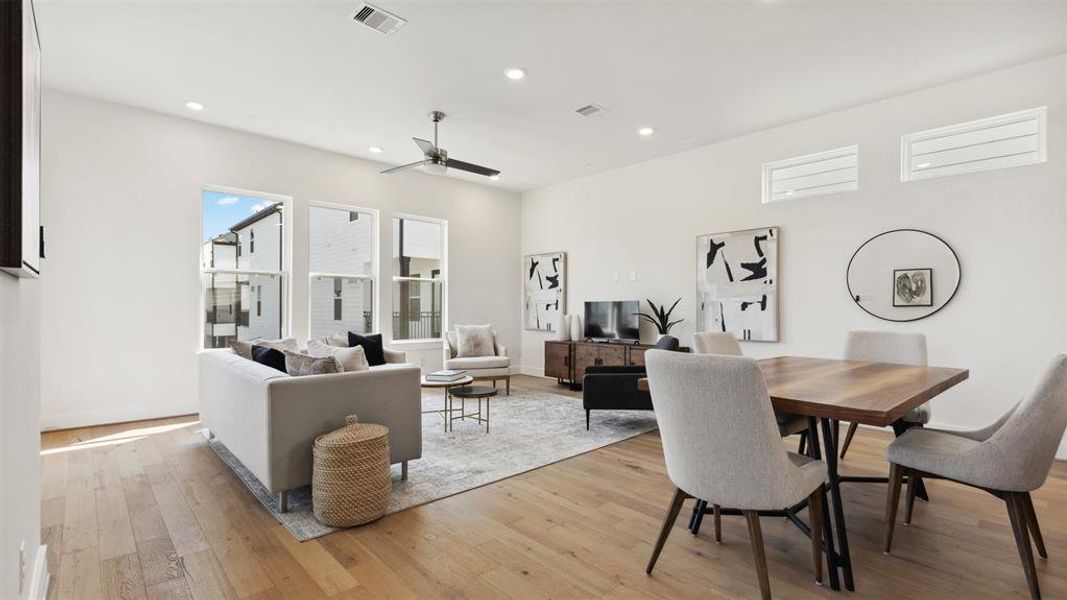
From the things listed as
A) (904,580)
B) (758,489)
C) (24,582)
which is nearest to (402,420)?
(24,582)

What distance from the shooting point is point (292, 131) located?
5270 mm

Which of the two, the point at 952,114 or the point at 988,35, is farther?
the point at 952,114

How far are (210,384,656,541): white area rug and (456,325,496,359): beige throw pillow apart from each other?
2.49ft

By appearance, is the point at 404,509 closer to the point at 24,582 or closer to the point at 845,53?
the point at 24,582

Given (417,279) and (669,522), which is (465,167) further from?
(669,522)

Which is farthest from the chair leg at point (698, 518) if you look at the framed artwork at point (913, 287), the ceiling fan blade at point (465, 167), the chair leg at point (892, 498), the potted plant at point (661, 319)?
the potted plant at point (661, 319)

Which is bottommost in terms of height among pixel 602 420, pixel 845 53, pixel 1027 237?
pixel 602 420

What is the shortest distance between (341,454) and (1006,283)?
16.5 feet

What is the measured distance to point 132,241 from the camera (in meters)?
4.68

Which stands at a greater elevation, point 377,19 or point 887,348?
point 377,19

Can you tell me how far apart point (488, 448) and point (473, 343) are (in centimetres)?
260

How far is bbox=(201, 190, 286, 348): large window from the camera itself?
206 inches

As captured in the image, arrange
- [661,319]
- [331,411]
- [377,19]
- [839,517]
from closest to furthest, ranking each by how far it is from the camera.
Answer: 1. [839,517]
2. [331,411]
3. [377,19]
4. [661,319]

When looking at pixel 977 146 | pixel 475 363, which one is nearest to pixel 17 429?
pixel 475 363
